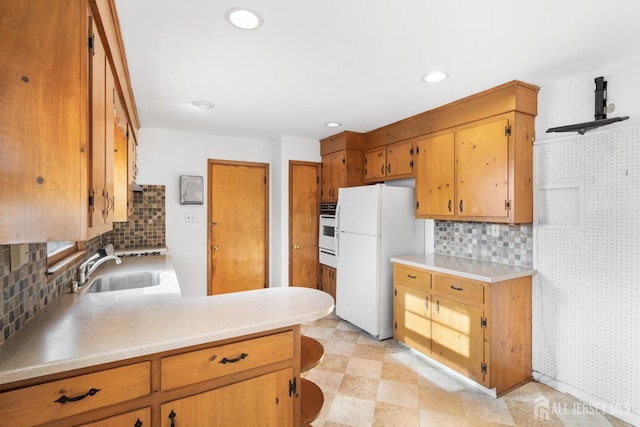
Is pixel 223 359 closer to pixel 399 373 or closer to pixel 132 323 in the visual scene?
pixel 132 323

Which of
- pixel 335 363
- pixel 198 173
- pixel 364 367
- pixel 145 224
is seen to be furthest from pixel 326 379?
pixel 198 173

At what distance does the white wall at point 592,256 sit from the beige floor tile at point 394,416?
40.7 inches

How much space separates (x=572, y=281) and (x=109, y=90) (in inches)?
122

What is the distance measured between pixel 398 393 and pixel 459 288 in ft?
2.99

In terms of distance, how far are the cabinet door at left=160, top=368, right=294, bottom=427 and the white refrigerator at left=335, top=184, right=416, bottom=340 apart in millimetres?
1938

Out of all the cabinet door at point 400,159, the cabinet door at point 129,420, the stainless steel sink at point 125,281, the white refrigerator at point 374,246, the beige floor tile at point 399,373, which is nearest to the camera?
the cabinet door at point 129,420

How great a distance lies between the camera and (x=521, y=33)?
174cm

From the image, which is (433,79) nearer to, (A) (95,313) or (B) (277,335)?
(B) (277,335)

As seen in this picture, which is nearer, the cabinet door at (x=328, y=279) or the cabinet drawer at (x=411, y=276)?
the cabinet drawer at (x=411, y=276)

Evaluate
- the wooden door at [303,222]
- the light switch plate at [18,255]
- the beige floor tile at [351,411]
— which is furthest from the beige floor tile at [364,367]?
the light switch plate at [18,255]

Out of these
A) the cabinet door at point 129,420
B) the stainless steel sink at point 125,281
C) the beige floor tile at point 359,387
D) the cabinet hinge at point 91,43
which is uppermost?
the cabinet hinge at point 91,43

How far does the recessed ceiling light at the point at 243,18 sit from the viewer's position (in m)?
1.56

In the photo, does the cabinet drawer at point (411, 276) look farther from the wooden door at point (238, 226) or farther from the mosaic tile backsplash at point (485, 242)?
the wooden door at point (238, 226)

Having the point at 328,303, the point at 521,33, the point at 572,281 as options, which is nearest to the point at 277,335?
the point at 328,303
